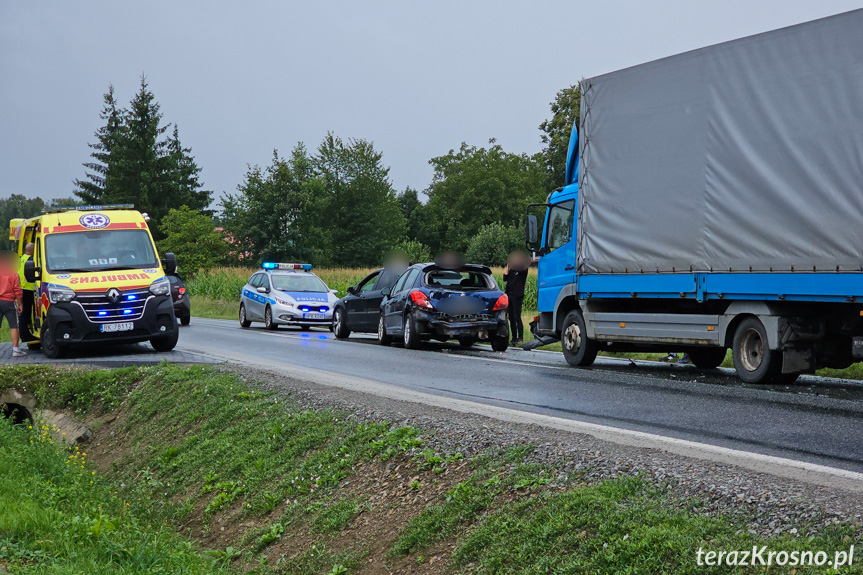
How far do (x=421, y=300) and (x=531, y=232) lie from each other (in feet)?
11.1

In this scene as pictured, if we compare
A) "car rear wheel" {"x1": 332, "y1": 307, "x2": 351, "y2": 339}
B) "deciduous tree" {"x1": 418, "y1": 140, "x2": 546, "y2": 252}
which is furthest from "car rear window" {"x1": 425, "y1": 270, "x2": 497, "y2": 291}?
"deciduous tree" {"x1": 418, "y1": 140, "x2": 546, "y2": 252}

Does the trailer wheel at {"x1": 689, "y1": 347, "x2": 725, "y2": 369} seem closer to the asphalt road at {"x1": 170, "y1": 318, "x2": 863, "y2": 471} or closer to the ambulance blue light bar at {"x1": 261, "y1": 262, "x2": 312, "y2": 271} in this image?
the asphalt road at {"x1": 170, "y1": 318, "x2": 863, "y2": 471}

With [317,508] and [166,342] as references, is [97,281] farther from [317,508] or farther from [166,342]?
[317,508]

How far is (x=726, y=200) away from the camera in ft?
36.3

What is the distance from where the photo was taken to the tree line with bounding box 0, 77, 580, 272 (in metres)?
66.2

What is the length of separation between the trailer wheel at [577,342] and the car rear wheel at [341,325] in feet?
27.0

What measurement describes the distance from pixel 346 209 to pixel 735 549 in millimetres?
79000

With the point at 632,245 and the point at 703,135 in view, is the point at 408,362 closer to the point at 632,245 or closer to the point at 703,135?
the point at 632,245

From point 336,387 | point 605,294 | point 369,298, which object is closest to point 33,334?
point 369,298

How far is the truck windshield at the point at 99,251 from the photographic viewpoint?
1545 centimetres

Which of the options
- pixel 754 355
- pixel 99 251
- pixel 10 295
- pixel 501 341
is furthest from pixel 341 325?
pixel 754 355

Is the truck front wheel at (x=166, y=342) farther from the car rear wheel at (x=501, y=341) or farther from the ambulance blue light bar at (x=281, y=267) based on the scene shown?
the ambulance blue light bar at (x=281, y=267)

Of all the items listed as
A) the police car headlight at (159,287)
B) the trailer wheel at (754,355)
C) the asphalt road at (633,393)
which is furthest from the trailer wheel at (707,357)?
the police car headlight at (159,287)

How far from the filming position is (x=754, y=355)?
1095 cm
